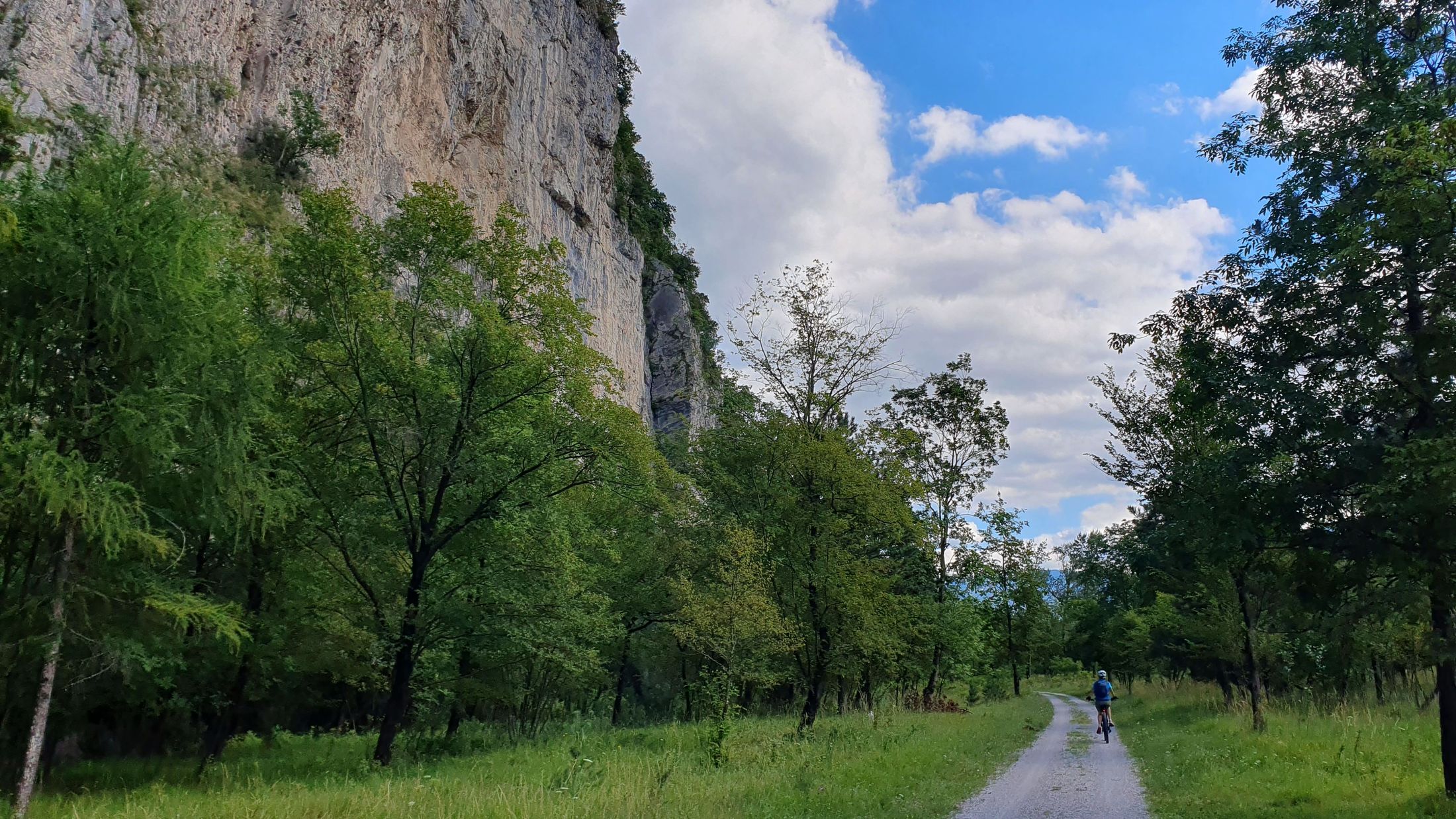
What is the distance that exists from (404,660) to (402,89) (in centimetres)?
3061

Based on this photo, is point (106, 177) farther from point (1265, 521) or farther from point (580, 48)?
point (580, 48)

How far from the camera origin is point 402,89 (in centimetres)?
3578

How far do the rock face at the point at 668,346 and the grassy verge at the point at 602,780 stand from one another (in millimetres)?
43996

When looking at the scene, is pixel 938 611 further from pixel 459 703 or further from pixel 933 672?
pixel 459 703

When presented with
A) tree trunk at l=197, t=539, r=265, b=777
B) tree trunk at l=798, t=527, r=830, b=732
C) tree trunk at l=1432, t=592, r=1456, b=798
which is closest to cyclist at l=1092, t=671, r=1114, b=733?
tree trunk at l=798, t=527, r=830, b=732

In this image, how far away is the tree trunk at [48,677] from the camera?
815 centimetres

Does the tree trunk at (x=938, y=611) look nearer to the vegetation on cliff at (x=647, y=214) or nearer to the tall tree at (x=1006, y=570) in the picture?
the tall tree at (x=1006, y=570)

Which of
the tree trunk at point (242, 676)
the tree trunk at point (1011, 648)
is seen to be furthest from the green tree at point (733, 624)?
the tree trunk at point (1011, 648)

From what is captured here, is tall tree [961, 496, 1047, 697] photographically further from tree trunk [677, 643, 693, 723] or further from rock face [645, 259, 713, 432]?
rock face [645, 259, 713, 432]

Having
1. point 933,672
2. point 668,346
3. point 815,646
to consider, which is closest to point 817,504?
point 815,646

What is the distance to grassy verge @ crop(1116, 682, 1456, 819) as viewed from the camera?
8312 mm

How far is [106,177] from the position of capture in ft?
30.5

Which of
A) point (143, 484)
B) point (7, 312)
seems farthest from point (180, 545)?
point (7, 312)

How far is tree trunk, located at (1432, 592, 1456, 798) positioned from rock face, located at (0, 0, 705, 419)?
14.3 meters
